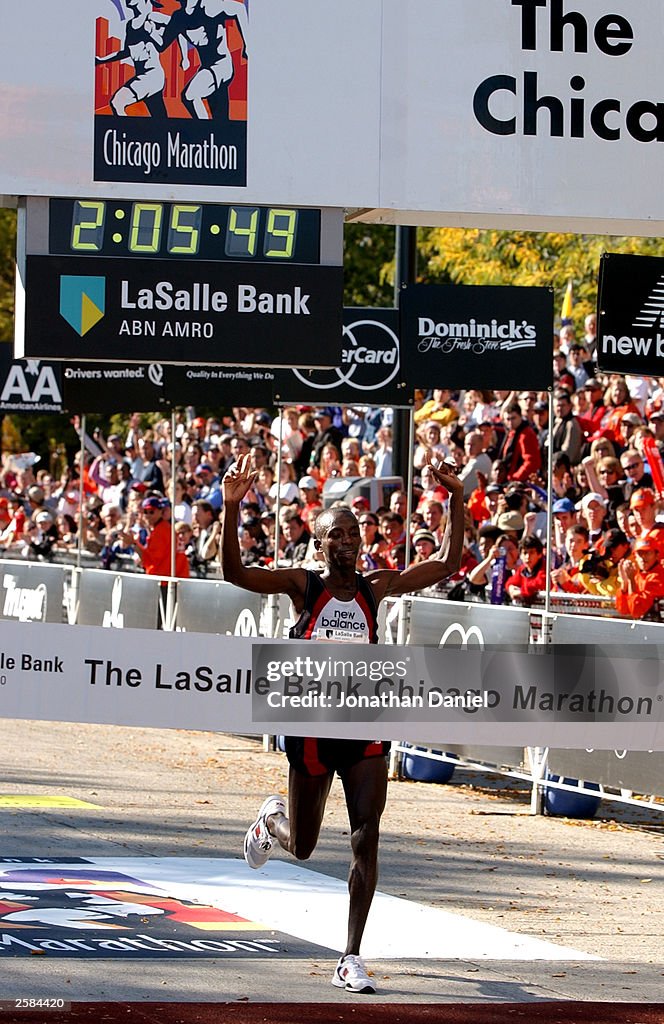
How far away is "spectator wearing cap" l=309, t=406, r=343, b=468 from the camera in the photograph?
2205 centimetres

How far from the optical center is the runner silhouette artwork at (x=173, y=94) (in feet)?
32.2

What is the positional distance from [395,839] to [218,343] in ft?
13.3

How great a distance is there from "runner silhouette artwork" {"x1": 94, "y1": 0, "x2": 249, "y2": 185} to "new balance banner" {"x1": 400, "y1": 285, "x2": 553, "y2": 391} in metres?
3.69

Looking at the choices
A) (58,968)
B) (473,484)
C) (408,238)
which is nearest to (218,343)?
(58,968)

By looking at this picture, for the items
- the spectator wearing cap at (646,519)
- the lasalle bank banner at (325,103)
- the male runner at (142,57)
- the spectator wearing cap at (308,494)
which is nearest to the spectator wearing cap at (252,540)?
the spectator wearing cap at (308,494)

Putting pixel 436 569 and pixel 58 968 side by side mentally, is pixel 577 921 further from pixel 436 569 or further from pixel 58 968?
pixel 58 968

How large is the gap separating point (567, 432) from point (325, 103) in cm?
890

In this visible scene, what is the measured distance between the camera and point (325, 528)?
26.7ft

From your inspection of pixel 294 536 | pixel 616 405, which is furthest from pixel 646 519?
pixel 294 536

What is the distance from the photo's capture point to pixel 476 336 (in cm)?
1353

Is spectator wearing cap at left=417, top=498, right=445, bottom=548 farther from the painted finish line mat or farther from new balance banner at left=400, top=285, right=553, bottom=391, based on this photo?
the painted finish line mat

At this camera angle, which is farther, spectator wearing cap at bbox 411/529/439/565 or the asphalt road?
spectator wearing cap at bbox 411/529/439/565

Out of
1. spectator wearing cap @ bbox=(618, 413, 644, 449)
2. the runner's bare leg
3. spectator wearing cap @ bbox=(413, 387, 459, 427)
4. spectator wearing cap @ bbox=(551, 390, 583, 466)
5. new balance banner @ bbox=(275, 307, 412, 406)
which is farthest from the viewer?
spectator wearing cap @ bbox=(413, 387, 459, 427)

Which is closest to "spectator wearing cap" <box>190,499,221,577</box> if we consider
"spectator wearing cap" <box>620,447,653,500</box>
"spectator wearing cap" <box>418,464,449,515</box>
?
"spectator wearing cap" <box>418,464,449,515</box>
